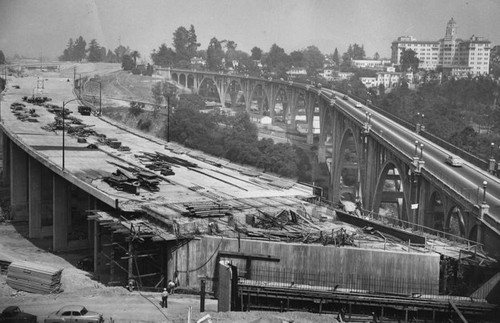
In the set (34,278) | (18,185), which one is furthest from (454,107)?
(34,278)

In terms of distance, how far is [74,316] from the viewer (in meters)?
33.2

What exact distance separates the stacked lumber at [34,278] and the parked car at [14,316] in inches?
285

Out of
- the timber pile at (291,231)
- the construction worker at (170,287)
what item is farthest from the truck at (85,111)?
the construction worker at (170,287)

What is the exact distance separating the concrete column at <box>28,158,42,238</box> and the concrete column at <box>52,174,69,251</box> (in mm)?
5392

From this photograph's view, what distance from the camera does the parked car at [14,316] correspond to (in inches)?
1330

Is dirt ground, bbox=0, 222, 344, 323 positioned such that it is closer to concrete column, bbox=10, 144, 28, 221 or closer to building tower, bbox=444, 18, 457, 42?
concrete column, bbox=10, 144, 28, 221

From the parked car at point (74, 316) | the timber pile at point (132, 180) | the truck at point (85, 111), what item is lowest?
the parked car at point (74, 316)

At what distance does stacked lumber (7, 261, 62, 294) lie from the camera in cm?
4241

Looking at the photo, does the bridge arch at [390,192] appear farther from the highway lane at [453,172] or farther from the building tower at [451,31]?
the building tower at [451,31]

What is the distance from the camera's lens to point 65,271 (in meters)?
50.0

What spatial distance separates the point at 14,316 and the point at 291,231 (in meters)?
16.9

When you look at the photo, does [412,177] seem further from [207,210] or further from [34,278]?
[34,278]

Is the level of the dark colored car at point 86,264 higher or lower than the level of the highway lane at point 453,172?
lower

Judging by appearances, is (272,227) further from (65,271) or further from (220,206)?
(65,271)
